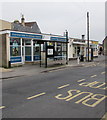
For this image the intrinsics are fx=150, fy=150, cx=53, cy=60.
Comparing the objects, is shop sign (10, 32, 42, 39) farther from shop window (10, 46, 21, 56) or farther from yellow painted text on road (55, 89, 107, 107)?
yellow painted text on road (55, 89, 107, 107)

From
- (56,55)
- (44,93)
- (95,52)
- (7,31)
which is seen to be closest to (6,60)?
(7,31)

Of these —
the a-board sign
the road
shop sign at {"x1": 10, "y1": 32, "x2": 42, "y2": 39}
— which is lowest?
the road

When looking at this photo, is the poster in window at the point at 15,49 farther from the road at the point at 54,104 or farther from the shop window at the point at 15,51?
the road at the point at 54,104

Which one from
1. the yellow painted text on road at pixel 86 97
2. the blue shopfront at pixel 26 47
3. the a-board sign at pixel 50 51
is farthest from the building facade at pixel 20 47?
the yellow painted text on road at pixel 86 97

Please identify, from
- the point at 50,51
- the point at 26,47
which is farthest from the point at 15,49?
the point at 50,51

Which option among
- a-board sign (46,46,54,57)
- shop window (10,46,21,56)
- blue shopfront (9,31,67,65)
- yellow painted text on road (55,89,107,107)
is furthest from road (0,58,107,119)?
shop window (10,46,21,56)

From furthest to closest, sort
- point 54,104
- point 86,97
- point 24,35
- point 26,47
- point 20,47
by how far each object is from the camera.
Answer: point 26,47 → point 24,35 → point 20,47 → point 86,97 → point 54,104

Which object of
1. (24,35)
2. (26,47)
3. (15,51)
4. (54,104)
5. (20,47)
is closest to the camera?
(54,104)

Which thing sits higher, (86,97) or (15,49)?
(15,49)

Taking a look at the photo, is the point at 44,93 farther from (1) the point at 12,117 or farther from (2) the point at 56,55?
(2) the point at 56,55

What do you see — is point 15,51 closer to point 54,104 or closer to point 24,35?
point 24,35

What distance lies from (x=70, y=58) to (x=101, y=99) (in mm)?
23249

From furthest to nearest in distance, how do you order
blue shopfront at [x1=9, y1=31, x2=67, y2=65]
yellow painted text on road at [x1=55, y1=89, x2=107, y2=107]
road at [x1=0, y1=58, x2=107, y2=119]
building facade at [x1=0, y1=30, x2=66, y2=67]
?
blue shopfront at [x1=9, y1=31, x2=67, y2=65] → building facade at [x1=0, y1=30, x2=66, y2=67] → yellow painted text on road at [x1=55, y1=89, x2=107, y2=107] → road at [x1=0, y1=58, x2=107, y2=119]

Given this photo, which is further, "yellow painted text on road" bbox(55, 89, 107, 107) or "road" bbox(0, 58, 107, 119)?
"yellow painted text on road" bbox(55, 89, 107, 107)
